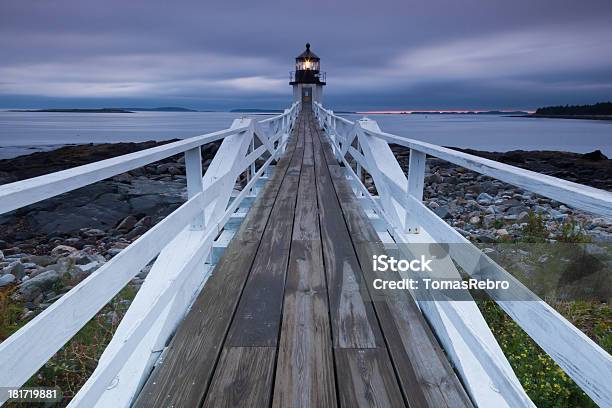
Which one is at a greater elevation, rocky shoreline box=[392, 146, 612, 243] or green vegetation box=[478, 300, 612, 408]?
green vegetation box=[478, 300, 612, 408]

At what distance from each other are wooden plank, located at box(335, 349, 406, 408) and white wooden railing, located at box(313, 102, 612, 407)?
1.11 ft

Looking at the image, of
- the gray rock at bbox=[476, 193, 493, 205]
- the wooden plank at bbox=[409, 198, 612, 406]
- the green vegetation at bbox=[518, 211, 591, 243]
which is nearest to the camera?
the wooden plank at bbox=[409, 198, 612, 406]

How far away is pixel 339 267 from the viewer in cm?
305

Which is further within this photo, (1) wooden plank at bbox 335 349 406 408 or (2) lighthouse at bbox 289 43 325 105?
(2) lighthouse at bbox 289 43 325 105

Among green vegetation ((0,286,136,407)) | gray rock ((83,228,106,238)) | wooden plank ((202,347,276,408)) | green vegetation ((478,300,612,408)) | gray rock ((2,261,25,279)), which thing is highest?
wooden plank ((202,347,276,408))

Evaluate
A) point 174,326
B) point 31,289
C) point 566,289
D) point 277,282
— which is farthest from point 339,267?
point 31,289

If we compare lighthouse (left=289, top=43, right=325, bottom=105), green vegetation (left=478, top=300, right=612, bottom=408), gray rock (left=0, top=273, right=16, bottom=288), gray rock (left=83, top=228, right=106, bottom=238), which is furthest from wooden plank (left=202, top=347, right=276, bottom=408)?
lighthouse (left=289, top=43, right=325, bottom=105)

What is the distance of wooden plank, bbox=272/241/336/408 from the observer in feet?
5.82

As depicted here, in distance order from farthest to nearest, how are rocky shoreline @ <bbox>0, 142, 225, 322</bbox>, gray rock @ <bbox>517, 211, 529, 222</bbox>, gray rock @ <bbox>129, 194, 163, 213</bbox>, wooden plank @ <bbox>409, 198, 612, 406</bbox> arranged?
gray rock @ <bbox>129, 194, 163, 213</bbox>
gray rock @ <bbox>517, 211, 529, 222</bbox>
rocky shoreline @ <bbox>0, 142, 225, 322</bbox>
wooden plank @ <bbox>409, 198, 612, 406</bbox>

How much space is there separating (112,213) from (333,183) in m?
7.84

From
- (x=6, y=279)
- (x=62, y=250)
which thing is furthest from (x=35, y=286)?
(x=62, y=250)

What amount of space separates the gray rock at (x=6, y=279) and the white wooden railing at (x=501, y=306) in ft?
18.1

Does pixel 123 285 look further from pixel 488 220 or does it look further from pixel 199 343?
pixel 488 220

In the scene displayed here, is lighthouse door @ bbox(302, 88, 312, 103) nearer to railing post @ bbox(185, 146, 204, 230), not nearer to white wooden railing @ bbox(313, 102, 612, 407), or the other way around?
white wooden railing @ bbox(313, 102, 612, 407)
